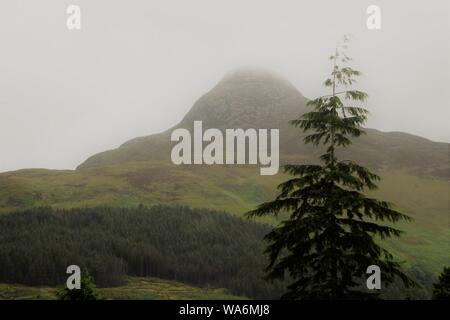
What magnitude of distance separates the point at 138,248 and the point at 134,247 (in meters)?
0.64

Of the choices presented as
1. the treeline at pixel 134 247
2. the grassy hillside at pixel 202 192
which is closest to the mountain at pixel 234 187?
the grassy hillside at pixel 202 192

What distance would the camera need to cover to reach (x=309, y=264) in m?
13.0

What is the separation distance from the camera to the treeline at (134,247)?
54.9m

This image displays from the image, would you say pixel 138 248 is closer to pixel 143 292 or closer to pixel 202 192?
pixel 143 292

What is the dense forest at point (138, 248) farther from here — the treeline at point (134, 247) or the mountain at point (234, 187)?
the mountain at point (234, 187)

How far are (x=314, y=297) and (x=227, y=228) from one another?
65437 mm

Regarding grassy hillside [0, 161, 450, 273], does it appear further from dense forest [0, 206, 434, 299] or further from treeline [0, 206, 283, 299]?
treeline [0, 206, 283, 299]

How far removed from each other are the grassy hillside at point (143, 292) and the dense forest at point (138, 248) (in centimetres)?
239

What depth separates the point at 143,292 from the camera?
166 ft

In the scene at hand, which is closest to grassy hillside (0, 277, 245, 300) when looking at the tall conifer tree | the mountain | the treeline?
the treeline

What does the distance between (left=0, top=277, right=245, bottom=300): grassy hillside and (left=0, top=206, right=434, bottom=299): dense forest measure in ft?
7.83

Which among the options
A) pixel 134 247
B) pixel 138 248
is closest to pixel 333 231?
pixel 134 247

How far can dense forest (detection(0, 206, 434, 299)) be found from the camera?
180 feet
